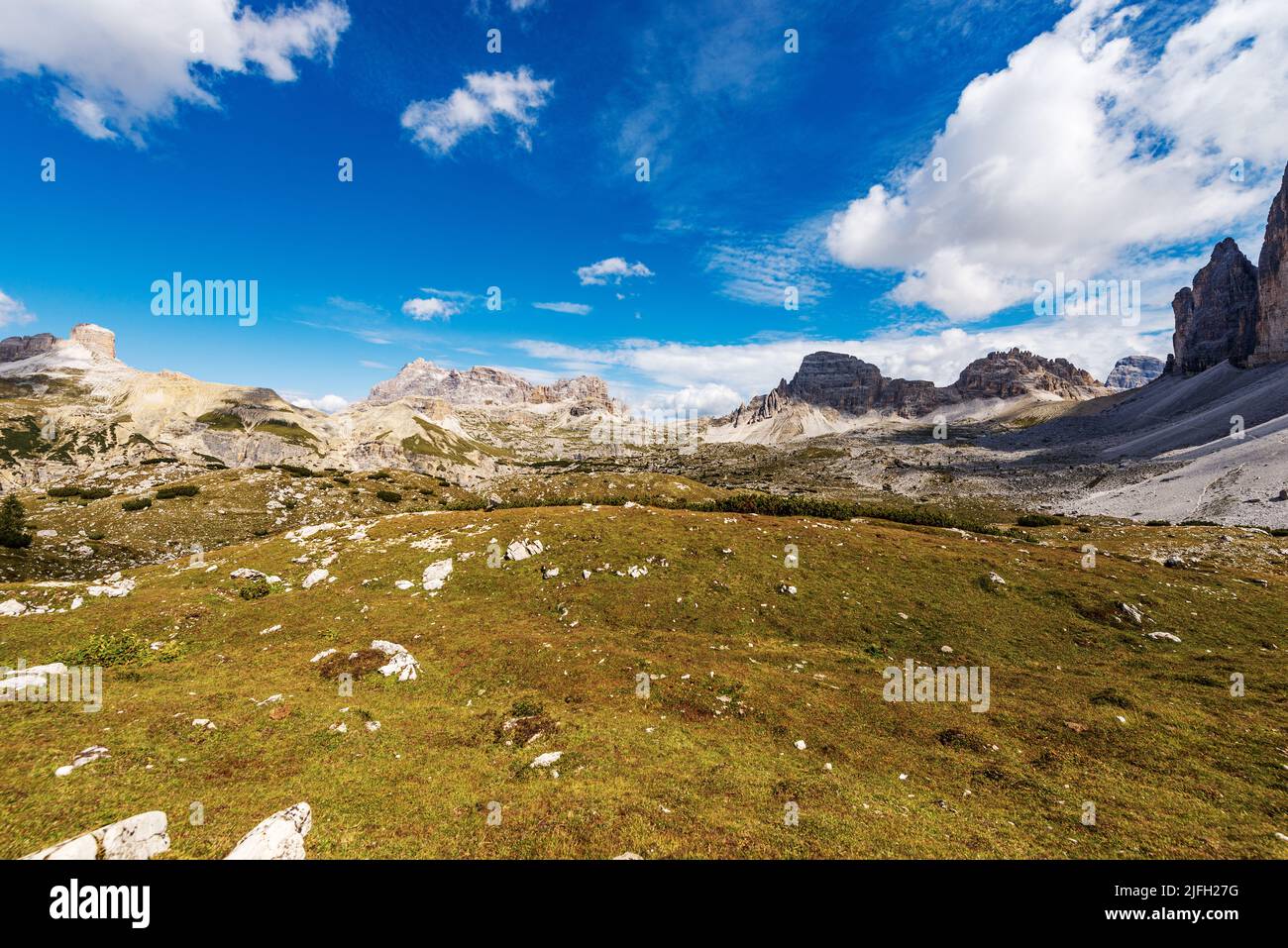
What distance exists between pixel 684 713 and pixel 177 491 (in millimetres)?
99300

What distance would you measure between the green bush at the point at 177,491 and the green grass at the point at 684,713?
60684mm

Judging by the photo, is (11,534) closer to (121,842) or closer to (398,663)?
(398,663)

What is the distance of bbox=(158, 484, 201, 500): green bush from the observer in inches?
2968

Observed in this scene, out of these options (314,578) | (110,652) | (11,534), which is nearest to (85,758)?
(110,652)

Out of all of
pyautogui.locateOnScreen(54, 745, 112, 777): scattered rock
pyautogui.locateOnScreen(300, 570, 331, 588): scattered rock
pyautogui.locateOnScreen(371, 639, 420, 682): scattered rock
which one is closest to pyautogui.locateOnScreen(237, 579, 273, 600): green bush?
pyautogui.locateOnScreen(300, 570, 331, 588): scattered rock

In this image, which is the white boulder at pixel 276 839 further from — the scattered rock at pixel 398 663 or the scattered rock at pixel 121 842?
the scattered rock at pixel 398 663

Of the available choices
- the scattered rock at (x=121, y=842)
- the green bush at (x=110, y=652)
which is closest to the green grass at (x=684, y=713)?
the scattered rock at (x=121, y=842)

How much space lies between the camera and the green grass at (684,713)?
1088 centimetres

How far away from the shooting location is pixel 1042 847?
1085 centimetres

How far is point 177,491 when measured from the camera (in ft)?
253

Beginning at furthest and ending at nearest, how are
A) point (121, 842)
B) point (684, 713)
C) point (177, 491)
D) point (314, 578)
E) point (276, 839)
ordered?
point (177, 491), point (314, 578), point (684, 713), point (276, 839), point (121, 842)
